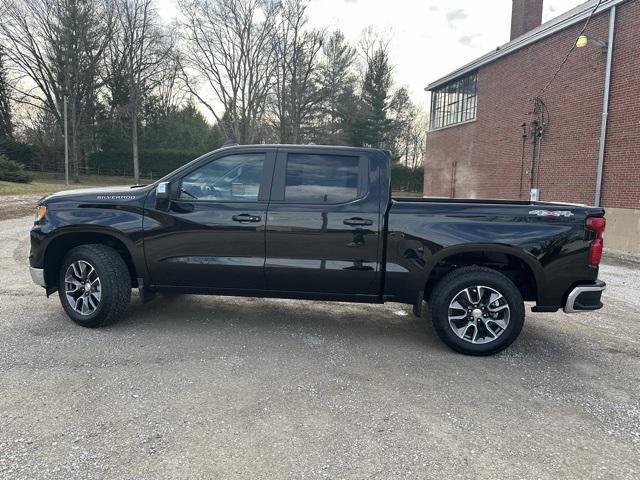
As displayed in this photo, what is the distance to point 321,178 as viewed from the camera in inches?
171

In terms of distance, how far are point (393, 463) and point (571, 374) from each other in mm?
2181

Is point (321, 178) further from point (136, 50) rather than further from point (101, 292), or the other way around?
point (136, 50)

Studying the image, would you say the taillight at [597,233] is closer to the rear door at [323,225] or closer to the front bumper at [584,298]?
the front bumper at [584,298]

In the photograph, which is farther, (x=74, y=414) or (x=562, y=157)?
(x=562, y=157)

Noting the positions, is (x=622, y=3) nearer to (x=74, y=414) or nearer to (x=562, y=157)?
(x=562, y=157)

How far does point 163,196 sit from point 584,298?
4.00 metres

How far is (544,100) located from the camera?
15.9m

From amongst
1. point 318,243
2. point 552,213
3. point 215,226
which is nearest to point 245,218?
point 215,226

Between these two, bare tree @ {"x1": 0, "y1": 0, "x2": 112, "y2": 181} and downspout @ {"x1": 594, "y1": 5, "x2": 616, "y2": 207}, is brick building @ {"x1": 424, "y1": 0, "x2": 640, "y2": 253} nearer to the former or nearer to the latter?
downspout @ {"x1": 594, "y1": 5, "x2": 616, "y2": 207}

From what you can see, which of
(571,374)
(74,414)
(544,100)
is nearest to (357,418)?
(74,414)

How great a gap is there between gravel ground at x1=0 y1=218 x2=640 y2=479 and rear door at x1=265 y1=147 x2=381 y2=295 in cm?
64

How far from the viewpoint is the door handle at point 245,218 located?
14.0 feet

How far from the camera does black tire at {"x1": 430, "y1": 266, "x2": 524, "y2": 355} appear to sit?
398 centimetres

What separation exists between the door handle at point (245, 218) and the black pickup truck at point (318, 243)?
0.07 ft
